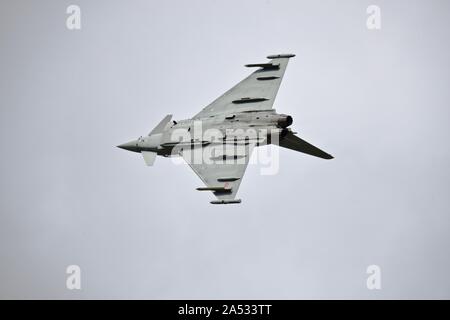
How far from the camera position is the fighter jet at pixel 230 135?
80875 millimetres

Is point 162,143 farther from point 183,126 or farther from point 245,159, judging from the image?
point 245,159

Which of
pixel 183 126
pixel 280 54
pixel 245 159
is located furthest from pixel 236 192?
pixel 280 54

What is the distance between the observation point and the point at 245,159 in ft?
266

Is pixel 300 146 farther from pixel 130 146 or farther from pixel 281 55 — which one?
pixel 130 146

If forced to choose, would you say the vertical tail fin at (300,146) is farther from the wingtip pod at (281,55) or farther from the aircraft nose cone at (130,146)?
the aircraft nose cone at (130,146)

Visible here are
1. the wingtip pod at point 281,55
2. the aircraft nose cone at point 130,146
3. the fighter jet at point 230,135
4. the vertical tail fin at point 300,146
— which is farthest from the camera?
the wingtip pod at point 281,55

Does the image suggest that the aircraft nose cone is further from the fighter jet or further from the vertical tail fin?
the vertical tail fin

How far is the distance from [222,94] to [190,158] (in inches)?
278

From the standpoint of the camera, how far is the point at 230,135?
82.6 metres

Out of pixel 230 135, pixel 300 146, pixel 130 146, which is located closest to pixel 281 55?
pixel 300 146

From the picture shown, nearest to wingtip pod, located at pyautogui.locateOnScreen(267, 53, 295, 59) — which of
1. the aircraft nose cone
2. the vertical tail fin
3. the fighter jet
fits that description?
the fighter jet

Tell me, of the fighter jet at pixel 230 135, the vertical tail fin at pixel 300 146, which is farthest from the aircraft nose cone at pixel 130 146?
the vertical tail fin at pixel 300 146

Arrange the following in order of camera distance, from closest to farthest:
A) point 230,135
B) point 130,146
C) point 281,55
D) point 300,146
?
point 230,135 → point 300,146 → point 130,146 → point 281,55

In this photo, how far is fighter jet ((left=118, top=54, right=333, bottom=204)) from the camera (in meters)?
80.9
